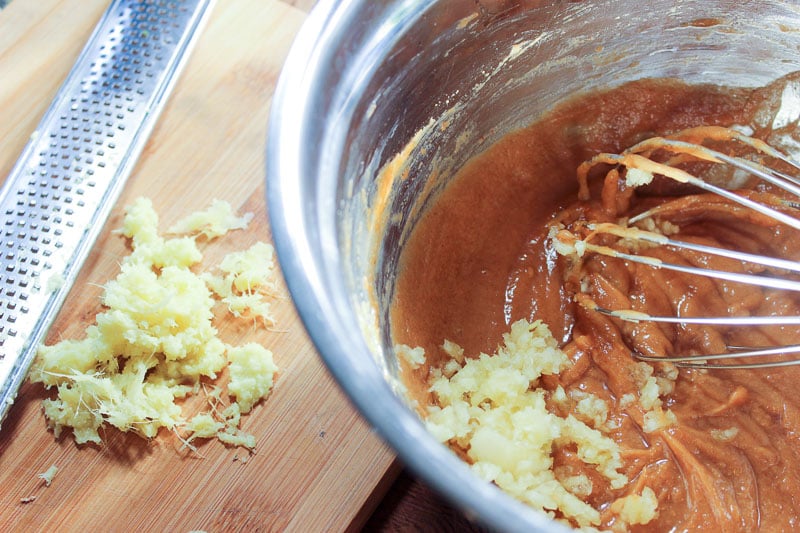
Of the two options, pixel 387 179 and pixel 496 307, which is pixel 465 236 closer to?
pixel 496 307

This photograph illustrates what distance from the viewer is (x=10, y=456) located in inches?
54.1

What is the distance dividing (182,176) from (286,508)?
81 centimetres

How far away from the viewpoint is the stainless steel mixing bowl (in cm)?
88

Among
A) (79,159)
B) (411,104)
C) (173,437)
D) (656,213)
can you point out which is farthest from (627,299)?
(79,159)

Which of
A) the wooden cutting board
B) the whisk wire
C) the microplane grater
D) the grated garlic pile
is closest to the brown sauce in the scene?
the whisk wire

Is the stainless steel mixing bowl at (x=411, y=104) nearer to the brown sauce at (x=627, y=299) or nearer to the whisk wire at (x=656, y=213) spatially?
the brown sauce at (x=627, y=299)

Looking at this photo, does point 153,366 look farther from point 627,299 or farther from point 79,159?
point 627,299

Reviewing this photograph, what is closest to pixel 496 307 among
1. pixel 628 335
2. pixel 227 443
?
pixel 628 335

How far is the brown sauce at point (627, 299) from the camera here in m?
1.38

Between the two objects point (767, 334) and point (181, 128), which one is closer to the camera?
point (767, 334)

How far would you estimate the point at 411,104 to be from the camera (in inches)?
50.2

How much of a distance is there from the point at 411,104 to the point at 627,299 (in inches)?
27.1

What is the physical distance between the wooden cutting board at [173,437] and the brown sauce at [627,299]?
28 cm

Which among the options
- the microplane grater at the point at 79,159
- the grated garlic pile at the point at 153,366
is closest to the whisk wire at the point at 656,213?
the grated garlic pile at the point at 153,366
